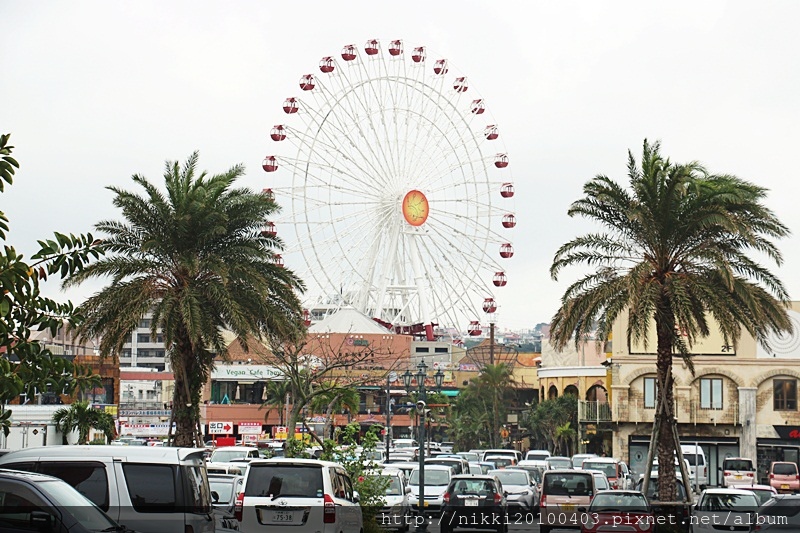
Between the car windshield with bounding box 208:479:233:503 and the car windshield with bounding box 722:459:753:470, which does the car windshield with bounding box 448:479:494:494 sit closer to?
the car windshield with bounding box 208:479:233:503

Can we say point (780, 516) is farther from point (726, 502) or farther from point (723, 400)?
point (723, 400)

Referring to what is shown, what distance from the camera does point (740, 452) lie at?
63.1 m

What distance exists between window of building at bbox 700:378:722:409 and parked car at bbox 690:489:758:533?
120 feet

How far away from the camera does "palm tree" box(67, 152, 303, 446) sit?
30.9 metres

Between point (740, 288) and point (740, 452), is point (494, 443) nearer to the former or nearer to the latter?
point (740, 452)

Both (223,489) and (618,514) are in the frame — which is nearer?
(618,514)

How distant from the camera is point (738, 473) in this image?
167 ft

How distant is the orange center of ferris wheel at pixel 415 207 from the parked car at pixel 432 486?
4469 centimetres

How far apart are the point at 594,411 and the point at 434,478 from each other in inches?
1386

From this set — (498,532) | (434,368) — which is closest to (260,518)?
(498,532)

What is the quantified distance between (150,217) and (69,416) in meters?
21.6

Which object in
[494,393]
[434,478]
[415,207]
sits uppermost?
[415,207]

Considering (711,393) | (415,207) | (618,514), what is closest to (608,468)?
(618,514)

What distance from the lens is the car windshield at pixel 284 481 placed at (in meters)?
18.5
